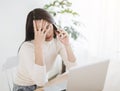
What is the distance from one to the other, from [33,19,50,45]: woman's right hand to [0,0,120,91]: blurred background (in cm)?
83

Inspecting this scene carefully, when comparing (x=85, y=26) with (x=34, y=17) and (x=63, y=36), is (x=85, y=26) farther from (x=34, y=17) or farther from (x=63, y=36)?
(x=34, y=17)

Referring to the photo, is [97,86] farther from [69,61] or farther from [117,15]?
[117,15]

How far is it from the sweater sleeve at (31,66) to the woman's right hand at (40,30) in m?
0.10

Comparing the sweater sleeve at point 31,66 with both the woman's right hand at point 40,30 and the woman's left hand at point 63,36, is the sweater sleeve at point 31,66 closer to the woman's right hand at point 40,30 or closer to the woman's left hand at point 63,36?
the woman's right hand at point 40,30

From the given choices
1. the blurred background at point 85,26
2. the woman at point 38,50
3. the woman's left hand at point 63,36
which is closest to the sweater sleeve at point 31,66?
the woman at point 38,50

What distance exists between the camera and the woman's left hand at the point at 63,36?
1.62 meters

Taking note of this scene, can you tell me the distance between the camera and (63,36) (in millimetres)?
1622

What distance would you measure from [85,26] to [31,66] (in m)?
1.45

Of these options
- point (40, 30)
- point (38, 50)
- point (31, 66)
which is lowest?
point (31, 66)

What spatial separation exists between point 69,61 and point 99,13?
1180 millimetres

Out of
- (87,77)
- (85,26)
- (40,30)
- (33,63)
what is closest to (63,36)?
(40,30)

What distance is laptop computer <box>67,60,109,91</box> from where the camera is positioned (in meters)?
1.07

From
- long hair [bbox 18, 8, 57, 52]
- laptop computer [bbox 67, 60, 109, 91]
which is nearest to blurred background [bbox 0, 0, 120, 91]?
long hair [bbox 18, 8, 57, 52]

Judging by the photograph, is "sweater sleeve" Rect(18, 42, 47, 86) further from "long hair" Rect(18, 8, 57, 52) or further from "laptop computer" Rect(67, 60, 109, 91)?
"laptop computer" Rect(67, 60, 109, 91)
